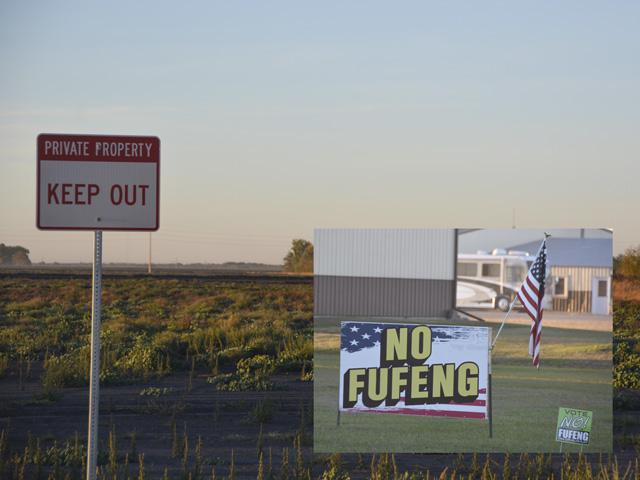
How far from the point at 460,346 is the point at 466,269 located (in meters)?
0.85

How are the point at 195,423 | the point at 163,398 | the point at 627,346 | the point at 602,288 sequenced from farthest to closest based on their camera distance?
the point at 627,346 < the point at 163,398 < the point at 195,423 < the point at 602,288

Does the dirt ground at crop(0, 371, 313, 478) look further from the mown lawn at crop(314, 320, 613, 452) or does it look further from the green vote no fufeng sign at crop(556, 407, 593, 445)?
the green vote no fufeng sign at crop(556, 407, 593, 445)

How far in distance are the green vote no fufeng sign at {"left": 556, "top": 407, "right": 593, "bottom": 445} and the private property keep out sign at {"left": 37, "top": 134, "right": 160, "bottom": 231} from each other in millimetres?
5360

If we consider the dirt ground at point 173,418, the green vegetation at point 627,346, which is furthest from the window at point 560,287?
the green vegetation at point 627,346

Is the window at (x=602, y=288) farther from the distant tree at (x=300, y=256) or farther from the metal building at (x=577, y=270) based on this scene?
the distant tree at (x=300, y=256)

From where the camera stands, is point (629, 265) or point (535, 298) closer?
point (535, 298)

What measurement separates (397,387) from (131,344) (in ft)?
48.6

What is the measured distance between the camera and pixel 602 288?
1152 centimetres

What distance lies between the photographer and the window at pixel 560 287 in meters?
11.4

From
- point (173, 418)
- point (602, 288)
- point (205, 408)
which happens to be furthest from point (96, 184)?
point (205, 408)

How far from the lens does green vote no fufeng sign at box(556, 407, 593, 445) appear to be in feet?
37.1

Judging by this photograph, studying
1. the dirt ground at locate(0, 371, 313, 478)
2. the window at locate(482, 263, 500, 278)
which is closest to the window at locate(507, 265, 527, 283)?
the window at locate(482, 263, 500, 278)

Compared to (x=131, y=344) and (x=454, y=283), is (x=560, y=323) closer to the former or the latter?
(x=454, y=283)

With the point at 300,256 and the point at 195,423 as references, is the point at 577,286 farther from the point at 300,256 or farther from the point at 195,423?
the point at 300,256
